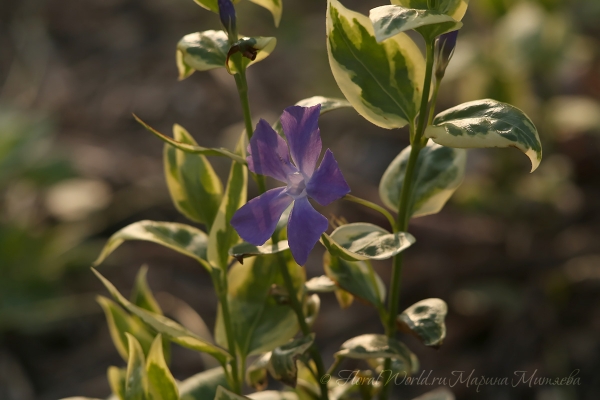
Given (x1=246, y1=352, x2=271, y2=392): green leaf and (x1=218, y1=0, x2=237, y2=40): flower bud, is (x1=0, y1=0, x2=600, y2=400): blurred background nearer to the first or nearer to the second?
(x1=246, y1=352, x2=271, y2=392): green leaf

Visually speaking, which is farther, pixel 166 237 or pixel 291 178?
pixel 166 237

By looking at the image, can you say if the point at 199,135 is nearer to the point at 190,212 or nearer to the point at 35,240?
the point at 35,240

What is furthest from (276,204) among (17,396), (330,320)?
(17,396)

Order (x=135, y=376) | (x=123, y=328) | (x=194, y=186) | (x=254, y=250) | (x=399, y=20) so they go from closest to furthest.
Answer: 1. (x=399, y=20)
2. (x=254, y=250)
3. (x=135, y=376)
4. (x=194, y=186)
5. (x=123, y=328)

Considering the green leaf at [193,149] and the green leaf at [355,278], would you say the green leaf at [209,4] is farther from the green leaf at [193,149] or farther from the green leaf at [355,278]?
the green leaf at [355,278]

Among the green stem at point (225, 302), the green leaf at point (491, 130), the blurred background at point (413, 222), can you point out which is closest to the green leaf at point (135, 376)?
the green stem at point (225, 302)

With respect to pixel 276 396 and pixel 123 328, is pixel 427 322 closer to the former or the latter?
pixel 276 396

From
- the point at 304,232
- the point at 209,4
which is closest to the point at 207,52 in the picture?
the point at 209,4
